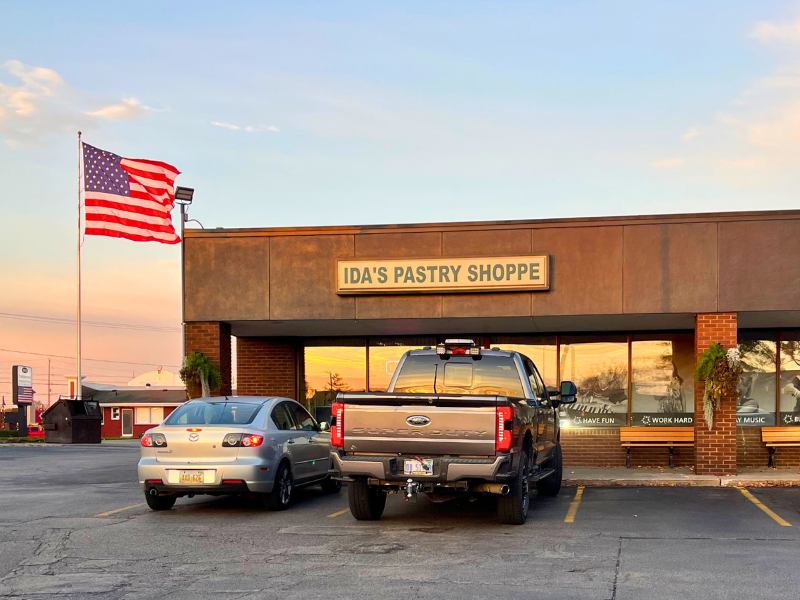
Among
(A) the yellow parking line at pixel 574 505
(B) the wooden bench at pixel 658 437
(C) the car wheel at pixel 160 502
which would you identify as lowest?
(A) the yellow parking line at pixel 574 505

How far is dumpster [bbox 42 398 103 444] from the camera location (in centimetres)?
3622

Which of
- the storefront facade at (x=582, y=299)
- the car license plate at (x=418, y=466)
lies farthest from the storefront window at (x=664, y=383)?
the car license plate at (x=418, y=466)

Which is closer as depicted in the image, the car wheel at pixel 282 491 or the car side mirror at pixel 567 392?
the car wheel at pixel 282 491

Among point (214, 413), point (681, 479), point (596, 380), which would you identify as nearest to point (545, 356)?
point (596, 380)

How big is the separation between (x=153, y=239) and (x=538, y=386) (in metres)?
15.9

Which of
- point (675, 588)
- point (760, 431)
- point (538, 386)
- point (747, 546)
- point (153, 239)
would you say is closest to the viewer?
point (675, 588)

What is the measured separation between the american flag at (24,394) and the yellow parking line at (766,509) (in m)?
47.3

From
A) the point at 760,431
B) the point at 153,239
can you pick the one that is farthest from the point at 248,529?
the point at 153,239

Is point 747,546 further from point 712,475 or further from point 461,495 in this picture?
point 712,475

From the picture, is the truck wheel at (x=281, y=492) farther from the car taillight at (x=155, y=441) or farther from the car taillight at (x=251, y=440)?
the car taillight at (x=155, y=441)

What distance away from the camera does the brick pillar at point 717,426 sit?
17625 mm

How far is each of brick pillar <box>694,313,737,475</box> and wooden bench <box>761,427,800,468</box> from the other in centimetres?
234

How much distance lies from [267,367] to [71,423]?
1678 cm

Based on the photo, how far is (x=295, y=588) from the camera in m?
8.15
